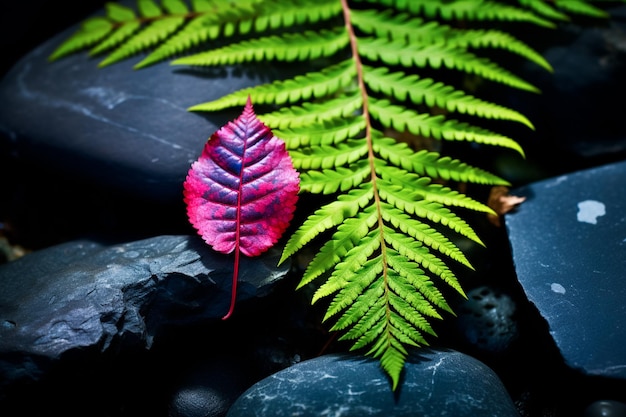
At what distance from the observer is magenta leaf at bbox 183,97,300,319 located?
194cm

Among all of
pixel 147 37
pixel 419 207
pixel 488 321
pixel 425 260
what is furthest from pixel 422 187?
pixel 147 37

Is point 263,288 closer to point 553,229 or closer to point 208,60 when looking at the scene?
point 208,60

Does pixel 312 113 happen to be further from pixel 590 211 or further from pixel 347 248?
pixel 590 211

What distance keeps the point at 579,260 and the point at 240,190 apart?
4.87ft

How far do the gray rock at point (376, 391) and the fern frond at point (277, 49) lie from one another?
4.68 ft

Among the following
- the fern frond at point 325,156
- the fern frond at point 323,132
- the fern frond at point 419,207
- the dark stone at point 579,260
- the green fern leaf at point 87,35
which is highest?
the green fern leaf at point 87,35

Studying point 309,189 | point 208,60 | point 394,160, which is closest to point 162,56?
point 208,60

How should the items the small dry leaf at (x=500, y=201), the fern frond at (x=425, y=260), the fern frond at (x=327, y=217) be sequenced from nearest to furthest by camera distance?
the fern frond at (x=425, y=260) < the fern frond at (x=327, y=217) < the small dry leaf at (x=500, y=201)

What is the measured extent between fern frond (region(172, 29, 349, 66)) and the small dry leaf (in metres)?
1.11

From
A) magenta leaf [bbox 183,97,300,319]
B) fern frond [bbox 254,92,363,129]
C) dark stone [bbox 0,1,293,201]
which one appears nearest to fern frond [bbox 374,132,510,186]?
fern frond [bbox 254,92,363,129]

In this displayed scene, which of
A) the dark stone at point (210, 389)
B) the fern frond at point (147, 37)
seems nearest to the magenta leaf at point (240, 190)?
the dark stone at point (210, 389)

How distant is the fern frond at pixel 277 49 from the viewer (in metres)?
2.32

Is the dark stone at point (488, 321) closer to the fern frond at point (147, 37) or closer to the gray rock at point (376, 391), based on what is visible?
the gray rock at point (376, 391)

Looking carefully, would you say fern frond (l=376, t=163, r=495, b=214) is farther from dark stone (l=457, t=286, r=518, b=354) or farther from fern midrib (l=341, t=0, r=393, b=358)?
dark stone (l=457, t=286, r=518, b=354)
